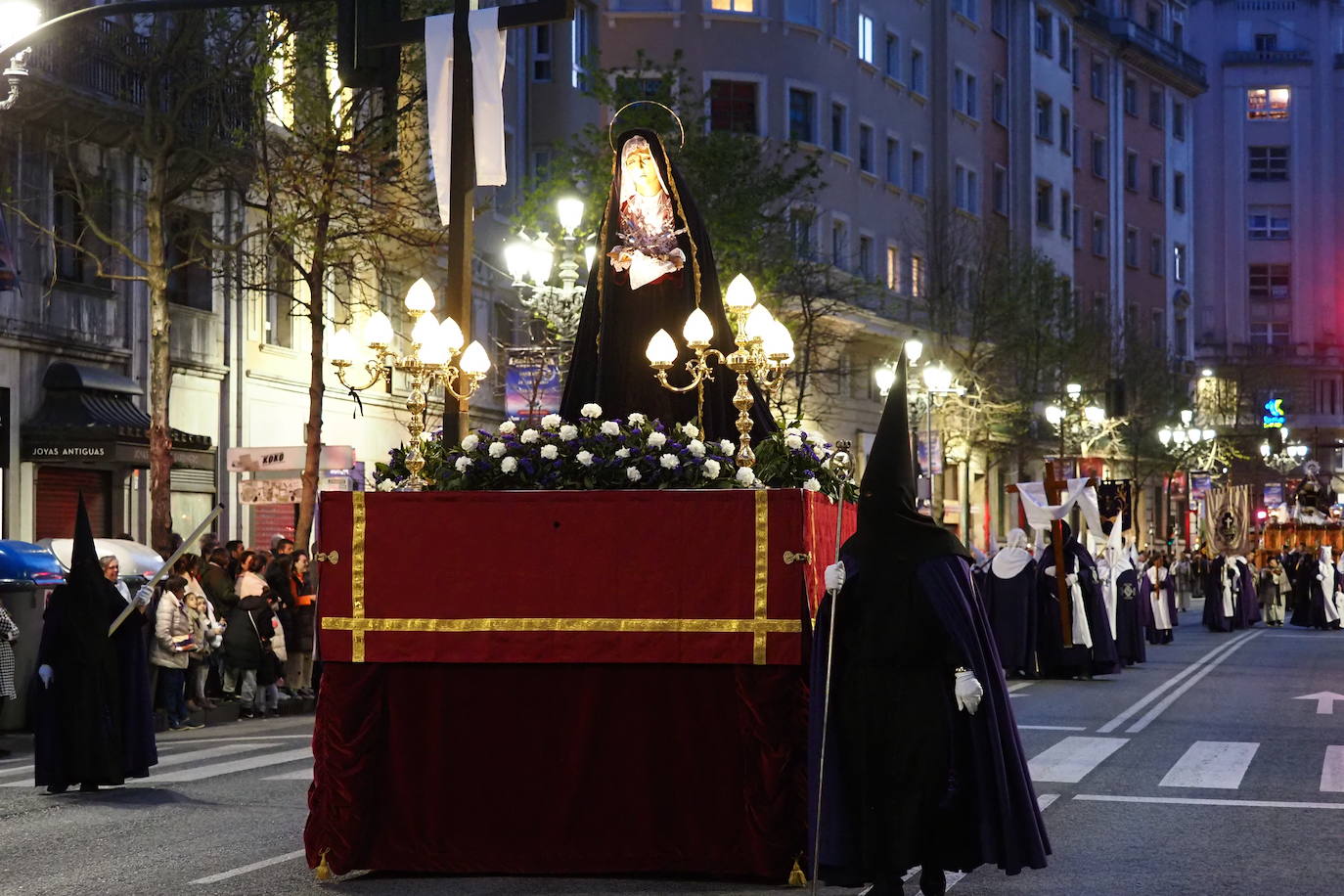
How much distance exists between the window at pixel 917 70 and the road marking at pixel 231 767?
43.5 m

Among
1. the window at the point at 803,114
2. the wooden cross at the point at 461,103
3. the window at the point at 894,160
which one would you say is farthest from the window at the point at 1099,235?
the wooden cross at the point at 461,103

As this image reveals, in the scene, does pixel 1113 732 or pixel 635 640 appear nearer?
pixel 635 640

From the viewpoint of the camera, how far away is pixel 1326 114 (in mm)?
109250

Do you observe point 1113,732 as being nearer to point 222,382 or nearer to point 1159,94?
point 222,382

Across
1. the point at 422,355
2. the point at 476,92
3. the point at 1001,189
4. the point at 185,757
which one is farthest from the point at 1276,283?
the point at 422,355

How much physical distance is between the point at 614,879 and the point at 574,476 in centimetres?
196

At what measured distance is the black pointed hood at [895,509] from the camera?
369 inches

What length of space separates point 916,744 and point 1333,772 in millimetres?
7719

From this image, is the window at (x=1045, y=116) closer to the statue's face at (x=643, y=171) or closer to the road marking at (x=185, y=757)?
the road marking at (x=185, y=757)

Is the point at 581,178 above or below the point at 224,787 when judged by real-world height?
above

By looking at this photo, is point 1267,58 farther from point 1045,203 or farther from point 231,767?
point 231,767

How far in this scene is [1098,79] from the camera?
7588 cm

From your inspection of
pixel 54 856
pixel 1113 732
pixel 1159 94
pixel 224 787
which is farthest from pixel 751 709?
pixel 1159 94

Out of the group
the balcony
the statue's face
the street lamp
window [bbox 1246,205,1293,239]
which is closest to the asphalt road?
the statue's face
